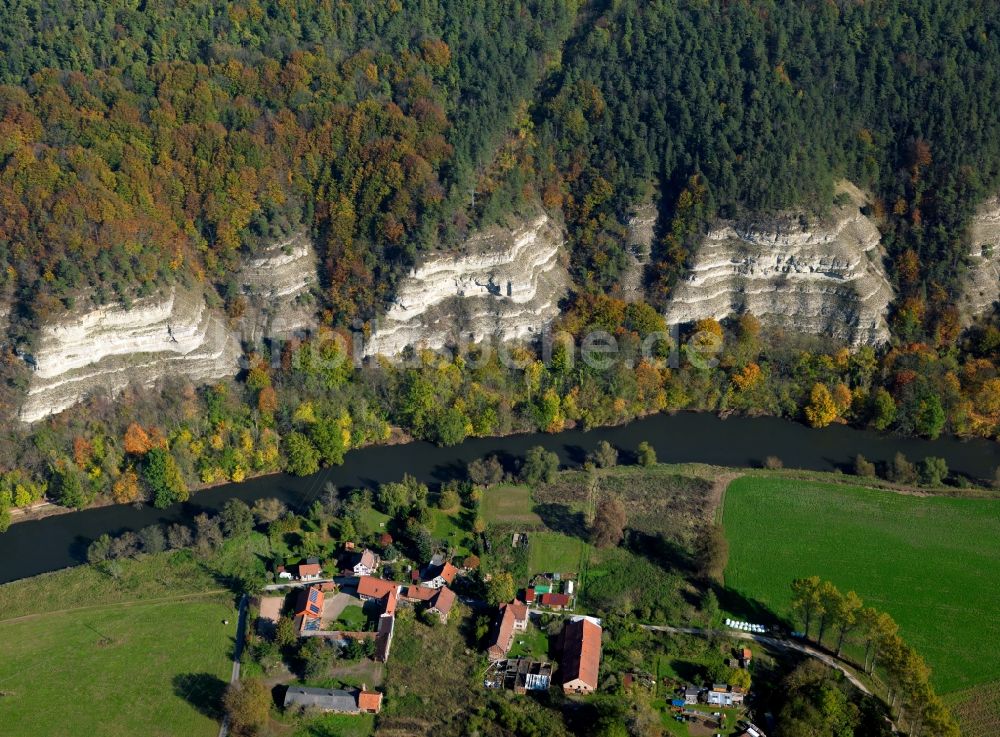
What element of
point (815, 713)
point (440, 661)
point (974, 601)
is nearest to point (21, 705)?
point (440, 661)

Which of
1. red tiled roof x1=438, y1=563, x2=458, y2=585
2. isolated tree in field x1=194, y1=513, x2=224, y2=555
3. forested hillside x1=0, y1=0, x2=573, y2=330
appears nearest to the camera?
red tiled roof x1=438, y1=563, x2=458, y2=585

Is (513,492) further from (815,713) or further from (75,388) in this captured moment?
(75,388)

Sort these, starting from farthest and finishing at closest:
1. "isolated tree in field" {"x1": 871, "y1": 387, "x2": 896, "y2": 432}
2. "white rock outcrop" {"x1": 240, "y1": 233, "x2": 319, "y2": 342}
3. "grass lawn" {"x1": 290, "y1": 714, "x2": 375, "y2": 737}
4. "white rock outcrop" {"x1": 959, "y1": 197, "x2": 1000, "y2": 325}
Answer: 1. "white rock outcrop" {"x1": 959, "y1": 197, "x2": 1000, "y2": 325}
2. "white rock outcrop" {"x1": 240, "y1": 233, "x2": 319, "y2": 342}
3. "isolated tree in field" {"x1": 871, "y1": 387, "x2": 896, "y2": 432}
4. "grass lawn" {"x1": 290, "y1": 714, "x2": 375, "y2": 737}

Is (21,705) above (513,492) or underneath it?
underneath

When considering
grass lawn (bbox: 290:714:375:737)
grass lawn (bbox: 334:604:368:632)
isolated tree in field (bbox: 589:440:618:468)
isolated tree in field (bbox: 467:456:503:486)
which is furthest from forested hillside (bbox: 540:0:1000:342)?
grass lawn (bbox: 290:714:375:737)

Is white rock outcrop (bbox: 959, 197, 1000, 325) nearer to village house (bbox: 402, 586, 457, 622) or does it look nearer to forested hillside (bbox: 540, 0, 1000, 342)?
forested hillside (bbox: 540, 0, 1000, 342)


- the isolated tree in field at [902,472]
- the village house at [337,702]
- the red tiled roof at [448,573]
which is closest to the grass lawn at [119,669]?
the village house at [337,702]

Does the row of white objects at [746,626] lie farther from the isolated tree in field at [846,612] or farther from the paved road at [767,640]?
the isolated tree in field at [846,612]
